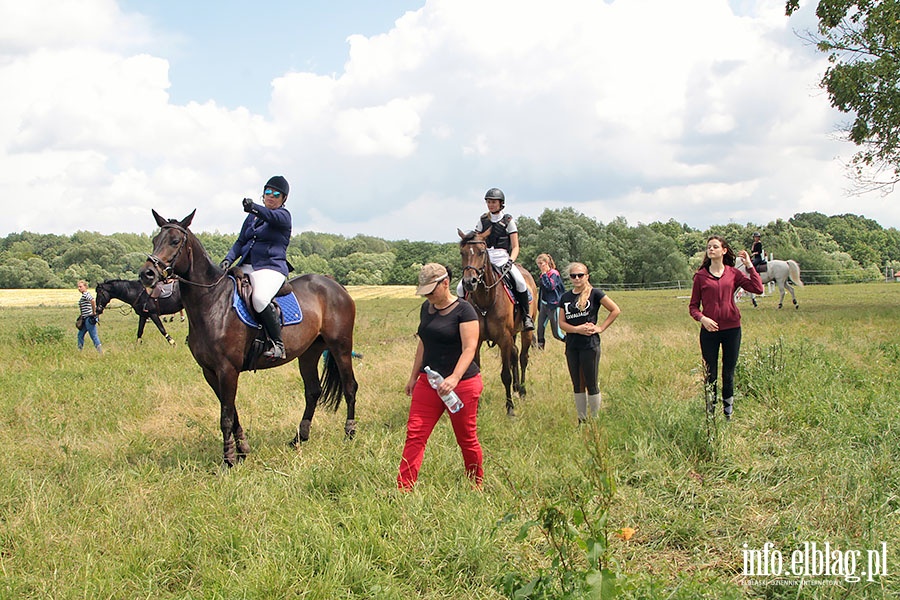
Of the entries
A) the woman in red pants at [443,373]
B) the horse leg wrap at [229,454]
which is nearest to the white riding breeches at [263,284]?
the horse leg wrap at [229,454]

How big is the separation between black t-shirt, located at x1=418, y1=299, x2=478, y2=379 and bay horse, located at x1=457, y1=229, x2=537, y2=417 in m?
2.77

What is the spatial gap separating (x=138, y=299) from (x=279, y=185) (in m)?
11.0

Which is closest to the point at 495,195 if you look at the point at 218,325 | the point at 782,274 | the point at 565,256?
the point at 218,325

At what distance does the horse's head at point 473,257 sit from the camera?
791 cm

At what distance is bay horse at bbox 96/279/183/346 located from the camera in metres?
15.4

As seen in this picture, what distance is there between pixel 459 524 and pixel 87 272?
74.6 meters

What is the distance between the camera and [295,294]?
7.41m

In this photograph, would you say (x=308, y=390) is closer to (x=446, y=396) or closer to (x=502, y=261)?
(x=446, y=396)

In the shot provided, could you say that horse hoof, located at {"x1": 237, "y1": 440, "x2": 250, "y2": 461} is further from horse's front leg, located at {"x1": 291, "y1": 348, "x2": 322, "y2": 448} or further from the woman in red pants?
the woman in red pants

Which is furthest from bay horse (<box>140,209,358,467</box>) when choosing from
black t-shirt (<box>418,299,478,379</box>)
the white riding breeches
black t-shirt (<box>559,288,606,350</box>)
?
black t-shirt (<box>559,288,606,350</box>)

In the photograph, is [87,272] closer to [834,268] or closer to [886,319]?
[886,319]

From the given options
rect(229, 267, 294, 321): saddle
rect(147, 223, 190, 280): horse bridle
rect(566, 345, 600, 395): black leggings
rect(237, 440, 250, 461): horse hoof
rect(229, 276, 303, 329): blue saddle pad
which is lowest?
rect(237, 440, 250, 461): horse hoof

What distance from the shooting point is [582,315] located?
6711 mm

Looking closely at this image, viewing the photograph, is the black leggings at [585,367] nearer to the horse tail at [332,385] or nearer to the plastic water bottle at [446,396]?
the plastic water bottle at [446,396]
